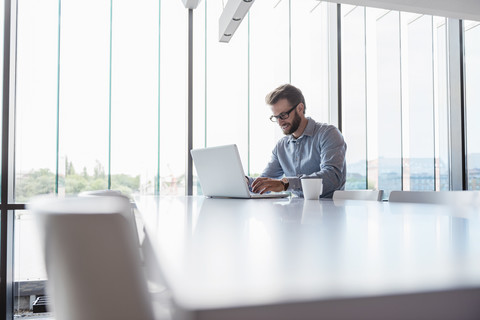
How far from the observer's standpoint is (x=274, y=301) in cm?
27

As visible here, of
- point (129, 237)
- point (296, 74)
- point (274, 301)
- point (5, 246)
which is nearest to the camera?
point (274, 301)

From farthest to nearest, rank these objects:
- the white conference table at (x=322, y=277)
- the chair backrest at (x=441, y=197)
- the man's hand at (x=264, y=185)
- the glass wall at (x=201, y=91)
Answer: the glass wall at (x=201, y=91)
the man's hand at (x=264, y=185)
the chair backrest at (x=441, y=197)
the white conference table at (x=322, y=277)

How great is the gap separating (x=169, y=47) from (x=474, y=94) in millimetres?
3955

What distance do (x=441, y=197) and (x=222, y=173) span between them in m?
1.13

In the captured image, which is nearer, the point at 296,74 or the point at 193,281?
the point at 193,281

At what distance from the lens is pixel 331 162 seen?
265 centimetres

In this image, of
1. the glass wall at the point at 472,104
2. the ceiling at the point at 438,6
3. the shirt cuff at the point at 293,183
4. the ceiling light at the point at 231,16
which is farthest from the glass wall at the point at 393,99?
the shirt cuff at the point at 293,183

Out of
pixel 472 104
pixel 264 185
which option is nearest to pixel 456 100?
pixel 472 104

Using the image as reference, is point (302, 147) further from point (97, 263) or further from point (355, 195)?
point (97, 263)

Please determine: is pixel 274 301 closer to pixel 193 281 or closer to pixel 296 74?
pixel 193 281

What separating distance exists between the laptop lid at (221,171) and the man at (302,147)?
428 millimetres

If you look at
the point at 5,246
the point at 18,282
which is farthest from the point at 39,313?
the point at 5,246

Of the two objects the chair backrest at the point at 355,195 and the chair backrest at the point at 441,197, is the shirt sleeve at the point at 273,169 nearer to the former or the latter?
the chair backrest at the point at 355,195

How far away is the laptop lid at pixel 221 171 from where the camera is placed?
2.00 m
